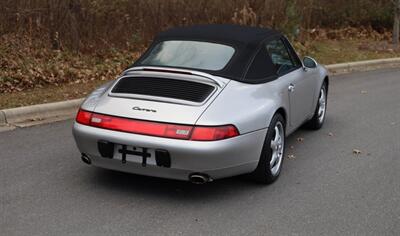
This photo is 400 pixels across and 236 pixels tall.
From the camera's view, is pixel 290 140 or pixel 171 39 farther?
pixel 290 140

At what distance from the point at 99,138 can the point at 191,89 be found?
889 millimetres

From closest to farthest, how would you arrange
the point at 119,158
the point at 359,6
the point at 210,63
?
the point at 119,158 < the point at 210,63 < the point at 359,6

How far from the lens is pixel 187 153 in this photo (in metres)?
4.18

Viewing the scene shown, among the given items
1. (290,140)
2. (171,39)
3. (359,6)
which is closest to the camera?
(171,39)

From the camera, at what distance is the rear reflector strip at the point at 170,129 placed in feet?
13.9

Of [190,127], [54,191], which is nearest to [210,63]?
[190,127]

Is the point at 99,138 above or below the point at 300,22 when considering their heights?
above

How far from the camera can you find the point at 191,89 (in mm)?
4645

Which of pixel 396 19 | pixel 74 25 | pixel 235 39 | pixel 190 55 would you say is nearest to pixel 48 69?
pixel 74 25

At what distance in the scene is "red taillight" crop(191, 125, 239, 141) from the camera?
4.21 meters

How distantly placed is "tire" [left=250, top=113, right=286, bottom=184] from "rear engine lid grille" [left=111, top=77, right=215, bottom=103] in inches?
27.1

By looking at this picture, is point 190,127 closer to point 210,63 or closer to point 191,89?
point 191,89

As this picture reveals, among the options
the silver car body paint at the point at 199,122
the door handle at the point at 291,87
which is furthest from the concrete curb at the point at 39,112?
the door handle at the point at 291,87

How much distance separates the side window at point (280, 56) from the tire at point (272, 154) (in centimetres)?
69
